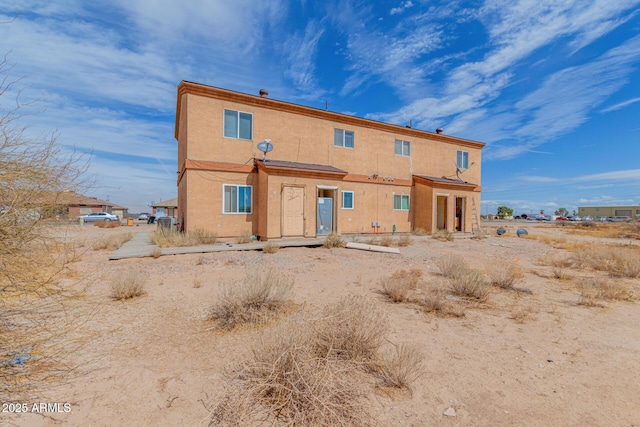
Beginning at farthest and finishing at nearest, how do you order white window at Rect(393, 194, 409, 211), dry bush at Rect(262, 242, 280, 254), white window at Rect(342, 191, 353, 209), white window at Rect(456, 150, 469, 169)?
white window at Rect(456, 150, 469, 169) < white window at Rect(393, 194, 409, 211) < white window at Rect(342, 191, 353, 209) < dry bush at Rect(262, 242, 280, 254)

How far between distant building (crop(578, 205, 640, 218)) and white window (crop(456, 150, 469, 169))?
352ft

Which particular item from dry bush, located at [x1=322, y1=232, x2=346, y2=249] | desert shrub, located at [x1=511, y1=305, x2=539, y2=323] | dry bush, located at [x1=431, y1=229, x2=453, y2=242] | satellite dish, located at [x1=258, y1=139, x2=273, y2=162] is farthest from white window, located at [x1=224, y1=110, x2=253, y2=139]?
desert shrub, located at [x1=511, y1=305, x2=539, y2=323]

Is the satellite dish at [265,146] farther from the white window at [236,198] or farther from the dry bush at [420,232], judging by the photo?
the dry bush at [420,232]

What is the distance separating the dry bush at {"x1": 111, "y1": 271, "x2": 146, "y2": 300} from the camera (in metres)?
5.92

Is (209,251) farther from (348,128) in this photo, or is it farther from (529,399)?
(348,128)

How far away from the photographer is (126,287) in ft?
19.5

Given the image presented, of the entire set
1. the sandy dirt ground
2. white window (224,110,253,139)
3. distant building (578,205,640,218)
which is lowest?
the sandy dirt ground

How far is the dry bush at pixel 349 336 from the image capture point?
11.5 feet

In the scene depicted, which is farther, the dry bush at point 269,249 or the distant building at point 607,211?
the distant building at point 607,211

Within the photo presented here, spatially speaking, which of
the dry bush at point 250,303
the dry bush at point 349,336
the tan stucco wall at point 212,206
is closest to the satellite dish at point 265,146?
the tan stucco wall at point 212,206

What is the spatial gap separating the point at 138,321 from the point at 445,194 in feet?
64.6

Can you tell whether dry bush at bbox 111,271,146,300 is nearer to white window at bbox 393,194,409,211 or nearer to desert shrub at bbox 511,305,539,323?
desert shrub at bbox 511,305,539,323

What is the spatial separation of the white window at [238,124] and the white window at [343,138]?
524cm

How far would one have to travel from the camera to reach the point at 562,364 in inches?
142
